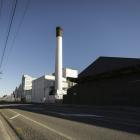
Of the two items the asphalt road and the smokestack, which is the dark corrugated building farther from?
the asphalt road

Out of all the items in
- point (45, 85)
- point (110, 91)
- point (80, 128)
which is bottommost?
point (80, 128)

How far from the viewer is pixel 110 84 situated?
5662 cm

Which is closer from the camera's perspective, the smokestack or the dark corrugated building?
the dark corrugated building

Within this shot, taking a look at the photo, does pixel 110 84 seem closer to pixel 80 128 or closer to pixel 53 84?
pixel 80 128

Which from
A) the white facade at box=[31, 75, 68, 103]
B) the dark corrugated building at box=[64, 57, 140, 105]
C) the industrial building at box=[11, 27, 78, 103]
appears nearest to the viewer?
the dark corrugated building at box=[64, 57, 140, 105]

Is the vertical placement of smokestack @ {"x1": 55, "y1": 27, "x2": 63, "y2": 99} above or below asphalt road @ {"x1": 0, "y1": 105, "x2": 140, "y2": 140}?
above

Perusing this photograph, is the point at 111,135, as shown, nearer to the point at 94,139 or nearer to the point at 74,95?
the point at 94,139

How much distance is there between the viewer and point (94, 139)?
10.3 meters

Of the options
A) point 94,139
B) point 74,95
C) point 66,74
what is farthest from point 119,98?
point 66,74

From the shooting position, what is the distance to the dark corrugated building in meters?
49.7

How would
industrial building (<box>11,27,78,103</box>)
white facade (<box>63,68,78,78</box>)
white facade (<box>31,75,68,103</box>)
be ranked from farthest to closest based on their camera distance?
white facade (<box>63,68,78,78</box>) → white facade (<box>31,75,68,103</box>) → industrial building (<box>11,27,78,103</box>)

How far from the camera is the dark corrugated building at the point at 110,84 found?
49.7 metres

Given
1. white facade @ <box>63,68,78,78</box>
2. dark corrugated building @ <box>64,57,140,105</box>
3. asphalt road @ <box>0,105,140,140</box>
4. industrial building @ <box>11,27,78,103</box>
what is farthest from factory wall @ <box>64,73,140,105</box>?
white facade @ <box>63,68,78,78</box>

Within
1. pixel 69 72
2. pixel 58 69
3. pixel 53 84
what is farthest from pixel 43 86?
pixel 58 69
